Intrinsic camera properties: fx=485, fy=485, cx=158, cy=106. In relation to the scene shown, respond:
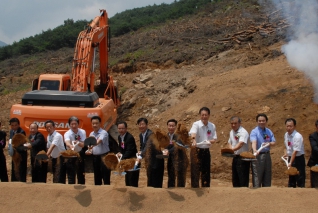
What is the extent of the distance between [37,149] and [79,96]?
3.52 metres

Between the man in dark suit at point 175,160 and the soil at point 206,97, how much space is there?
499 millimetres

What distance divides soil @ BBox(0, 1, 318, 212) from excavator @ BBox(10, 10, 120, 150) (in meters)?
1.38

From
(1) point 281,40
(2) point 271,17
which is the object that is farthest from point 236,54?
(2) point 271,17

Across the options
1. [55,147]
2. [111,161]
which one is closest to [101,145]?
[55,147]

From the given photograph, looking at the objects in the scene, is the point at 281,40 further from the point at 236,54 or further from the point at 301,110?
the point at 301,110

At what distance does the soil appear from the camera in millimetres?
7141

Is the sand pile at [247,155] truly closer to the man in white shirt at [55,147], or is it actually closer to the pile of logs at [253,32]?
the man in white shirt at [55,147]

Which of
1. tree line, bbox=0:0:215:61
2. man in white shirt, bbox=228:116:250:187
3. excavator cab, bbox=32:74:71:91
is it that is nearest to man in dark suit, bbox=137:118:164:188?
man in white shirt, bbox=228:116:250:187

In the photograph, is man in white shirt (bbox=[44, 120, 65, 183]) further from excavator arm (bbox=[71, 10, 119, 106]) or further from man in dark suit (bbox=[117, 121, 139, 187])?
excavator arm (bbox=[71, 10, 119, 106])

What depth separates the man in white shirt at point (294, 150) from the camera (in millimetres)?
7574

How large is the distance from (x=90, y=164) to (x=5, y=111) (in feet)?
26.2

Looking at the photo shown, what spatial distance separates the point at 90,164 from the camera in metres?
12.4

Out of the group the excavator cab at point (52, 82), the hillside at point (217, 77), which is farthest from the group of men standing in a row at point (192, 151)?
the excavator cab at point (52, 82)

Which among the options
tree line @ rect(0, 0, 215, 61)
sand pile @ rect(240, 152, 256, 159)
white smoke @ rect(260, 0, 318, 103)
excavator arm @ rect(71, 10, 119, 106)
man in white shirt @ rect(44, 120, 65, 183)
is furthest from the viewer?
tree line @ rect(0, 0, 215, 61)
